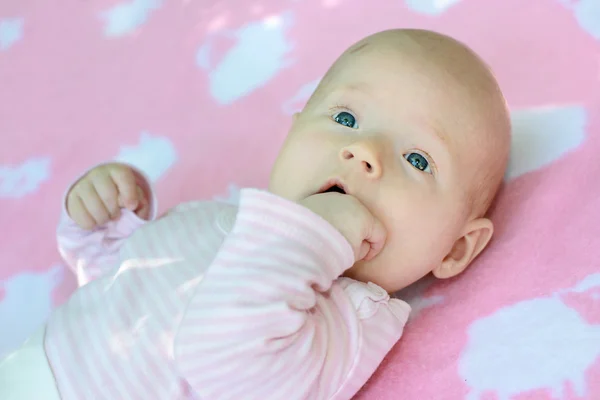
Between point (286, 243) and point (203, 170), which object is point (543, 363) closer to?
point (286, 243)

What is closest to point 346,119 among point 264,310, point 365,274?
point 365,274

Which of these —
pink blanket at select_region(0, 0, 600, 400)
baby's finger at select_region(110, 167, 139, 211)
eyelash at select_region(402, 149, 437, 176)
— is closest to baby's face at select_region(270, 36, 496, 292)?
eyelash at select_region(402, 149, 437, 176)

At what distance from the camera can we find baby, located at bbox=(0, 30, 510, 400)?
912mm

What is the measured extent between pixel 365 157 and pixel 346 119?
0.12 meters

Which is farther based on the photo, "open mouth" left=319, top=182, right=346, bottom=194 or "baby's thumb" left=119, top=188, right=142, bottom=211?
"baby's thumb" left=119, top=188, right=142, bottom=211

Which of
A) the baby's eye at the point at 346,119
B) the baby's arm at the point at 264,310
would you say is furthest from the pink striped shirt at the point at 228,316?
the baby's eye at the point at 346,119

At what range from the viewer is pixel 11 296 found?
1396mm

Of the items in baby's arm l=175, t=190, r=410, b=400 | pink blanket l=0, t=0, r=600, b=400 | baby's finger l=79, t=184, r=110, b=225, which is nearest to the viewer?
baby's arm l=175, t=190, r=410, b=400

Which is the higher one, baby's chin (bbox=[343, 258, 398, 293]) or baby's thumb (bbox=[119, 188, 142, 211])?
baby's thumb (bbox=[119, 188, 142, 211])

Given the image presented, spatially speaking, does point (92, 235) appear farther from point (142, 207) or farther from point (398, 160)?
point (398, 160)

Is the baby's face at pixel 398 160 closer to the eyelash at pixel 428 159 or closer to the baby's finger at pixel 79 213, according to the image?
the eyelash at pixel 428 159

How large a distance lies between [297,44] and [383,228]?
74 cm

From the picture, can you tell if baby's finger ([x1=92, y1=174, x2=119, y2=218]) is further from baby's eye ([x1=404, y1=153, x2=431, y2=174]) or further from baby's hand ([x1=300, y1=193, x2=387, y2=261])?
baby's eye ([x1=404, y1=153, x2=431, y2=174])

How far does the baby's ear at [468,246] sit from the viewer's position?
1189 mm
